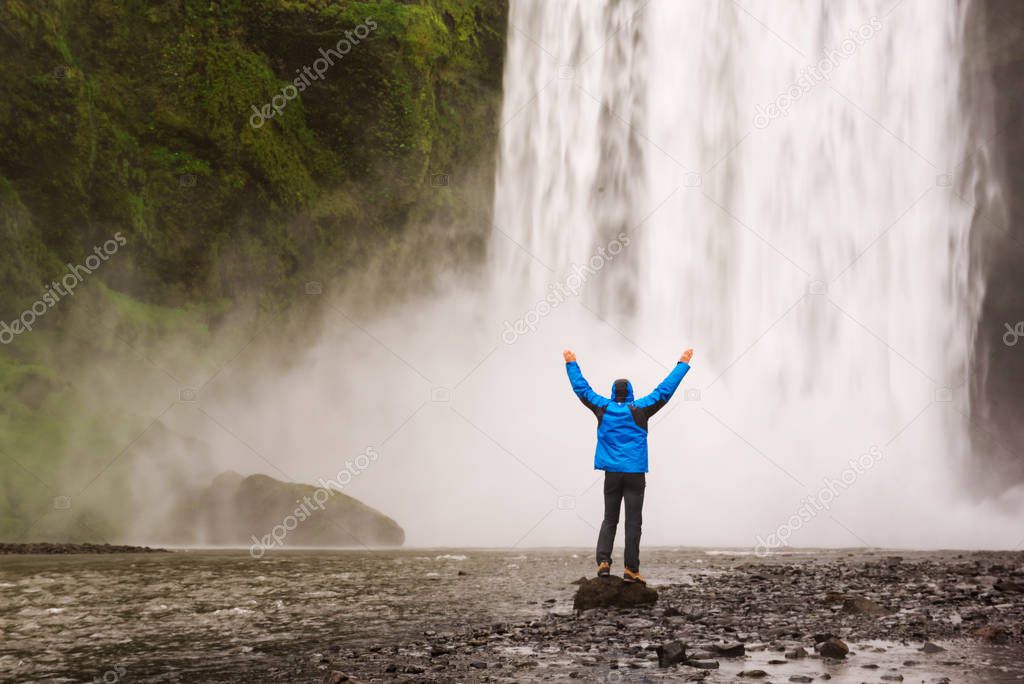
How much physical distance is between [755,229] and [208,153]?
51.0ft

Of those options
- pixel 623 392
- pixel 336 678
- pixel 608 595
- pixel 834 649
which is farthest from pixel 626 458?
pixel 336 678

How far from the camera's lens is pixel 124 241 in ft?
83.6

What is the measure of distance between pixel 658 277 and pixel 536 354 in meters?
4.29

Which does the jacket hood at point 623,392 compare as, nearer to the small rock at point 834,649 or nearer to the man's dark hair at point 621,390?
the man's dark hair at point 621,390

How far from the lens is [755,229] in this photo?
2777 cm

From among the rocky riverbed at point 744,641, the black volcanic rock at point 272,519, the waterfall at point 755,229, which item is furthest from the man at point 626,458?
the waterfall at point 755,229

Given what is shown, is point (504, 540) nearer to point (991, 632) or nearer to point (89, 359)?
point (89, 359)

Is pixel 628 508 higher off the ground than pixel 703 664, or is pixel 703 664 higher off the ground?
pixel 628 508

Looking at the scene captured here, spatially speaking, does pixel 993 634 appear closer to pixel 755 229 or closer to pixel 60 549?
pixel 60 549

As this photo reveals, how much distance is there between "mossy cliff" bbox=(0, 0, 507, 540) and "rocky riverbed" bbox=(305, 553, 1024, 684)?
678 inches

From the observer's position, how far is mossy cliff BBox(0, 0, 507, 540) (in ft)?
77.2

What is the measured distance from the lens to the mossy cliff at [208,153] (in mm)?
23516

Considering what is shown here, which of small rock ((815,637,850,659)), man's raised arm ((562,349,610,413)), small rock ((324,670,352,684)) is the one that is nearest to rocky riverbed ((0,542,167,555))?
man's raised arm ((562,349,610,413))

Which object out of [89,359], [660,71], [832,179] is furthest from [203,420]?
[832,179]
